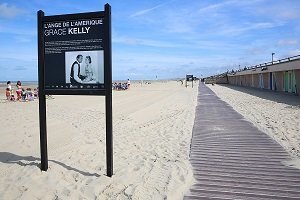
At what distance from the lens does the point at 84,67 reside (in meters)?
4.89

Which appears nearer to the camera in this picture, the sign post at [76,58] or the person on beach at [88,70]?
the sign post at [76,58]

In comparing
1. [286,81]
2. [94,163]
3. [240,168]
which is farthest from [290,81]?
[94,163]

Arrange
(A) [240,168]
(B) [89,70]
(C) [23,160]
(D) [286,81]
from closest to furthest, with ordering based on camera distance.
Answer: (B) [89,70]
(A) [240,168]
(C) [23,160]
(D) [286,81]

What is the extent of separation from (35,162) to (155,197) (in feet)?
Result: 8.60

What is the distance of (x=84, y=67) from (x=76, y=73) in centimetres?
16

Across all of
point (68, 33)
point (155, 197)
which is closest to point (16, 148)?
point (68, 33)

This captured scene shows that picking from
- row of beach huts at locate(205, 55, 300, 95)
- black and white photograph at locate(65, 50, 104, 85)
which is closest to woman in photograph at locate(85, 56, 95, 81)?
black and white photograph at locate(65, 50, 104, 85)

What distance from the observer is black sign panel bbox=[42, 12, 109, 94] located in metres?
4.77

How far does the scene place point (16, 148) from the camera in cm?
701

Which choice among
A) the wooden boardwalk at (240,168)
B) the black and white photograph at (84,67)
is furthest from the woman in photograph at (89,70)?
the wooden boardwalk at (240,168)

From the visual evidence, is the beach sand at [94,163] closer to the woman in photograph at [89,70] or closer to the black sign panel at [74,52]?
the black sign panel at [74,52]

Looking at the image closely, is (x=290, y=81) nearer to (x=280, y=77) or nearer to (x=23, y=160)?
(x=280, y=77)

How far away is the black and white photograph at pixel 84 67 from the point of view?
15.7 ft

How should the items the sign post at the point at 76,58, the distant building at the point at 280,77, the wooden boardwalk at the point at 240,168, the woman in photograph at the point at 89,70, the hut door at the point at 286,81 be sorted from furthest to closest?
1. the hut door at the point at 286,81
2. the distant building at the point at 280,77
3. the woman in photograph at the point at 89,70
4. the sign post at the point at 76,58
5. the wooden boardwalk at the point at 240,168
